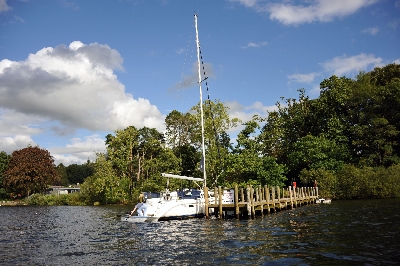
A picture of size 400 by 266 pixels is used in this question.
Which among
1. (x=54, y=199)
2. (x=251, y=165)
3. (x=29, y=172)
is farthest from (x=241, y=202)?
(x=29, y=172)

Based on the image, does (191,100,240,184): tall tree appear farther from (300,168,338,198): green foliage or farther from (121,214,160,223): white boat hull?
(121,214,160,223): white boat hull

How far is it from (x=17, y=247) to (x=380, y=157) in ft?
170

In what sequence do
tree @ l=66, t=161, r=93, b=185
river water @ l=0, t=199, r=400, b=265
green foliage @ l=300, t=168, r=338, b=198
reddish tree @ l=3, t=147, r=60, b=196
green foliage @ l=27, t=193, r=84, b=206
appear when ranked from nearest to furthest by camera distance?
river water @ l=0, t=199, r=400, b=265 < green foliage @ l=300, t=168, r=338, b=198 < green foliage @ l=27, t=193, r=84, b=206 < reddish tree @ l=3, t=147, r=60, b=196 < tree @ l=66, t=161, r=93, b=185

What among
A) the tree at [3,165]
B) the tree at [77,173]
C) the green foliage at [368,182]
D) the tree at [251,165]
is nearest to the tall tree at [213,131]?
the tree at [251,165]

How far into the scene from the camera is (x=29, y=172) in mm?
77562

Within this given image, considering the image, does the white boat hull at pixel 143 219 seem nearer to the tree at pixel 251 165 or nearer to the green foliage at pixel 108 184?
the tree at pixel 251 165

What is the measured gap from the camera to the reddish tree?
253ft

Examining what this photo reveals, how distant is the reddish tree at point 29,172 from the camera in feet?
253

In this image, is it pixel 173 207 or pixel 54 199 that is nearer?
pixel 173 207

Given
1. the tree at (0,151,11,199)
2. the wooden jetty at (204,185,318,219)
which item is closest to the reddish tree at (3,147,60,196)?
the tree at (0,151,11,199)

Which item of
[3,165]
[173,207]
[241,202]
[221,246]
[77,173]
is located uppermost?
[77,173]

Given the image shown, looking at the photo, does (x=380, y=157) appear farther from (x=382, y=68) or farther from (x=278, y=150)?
(x=382, y=68)

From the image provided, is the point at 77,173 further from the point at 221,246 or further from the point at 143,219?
the point at 221,246

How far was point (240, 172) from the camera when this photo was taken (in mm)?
53375
